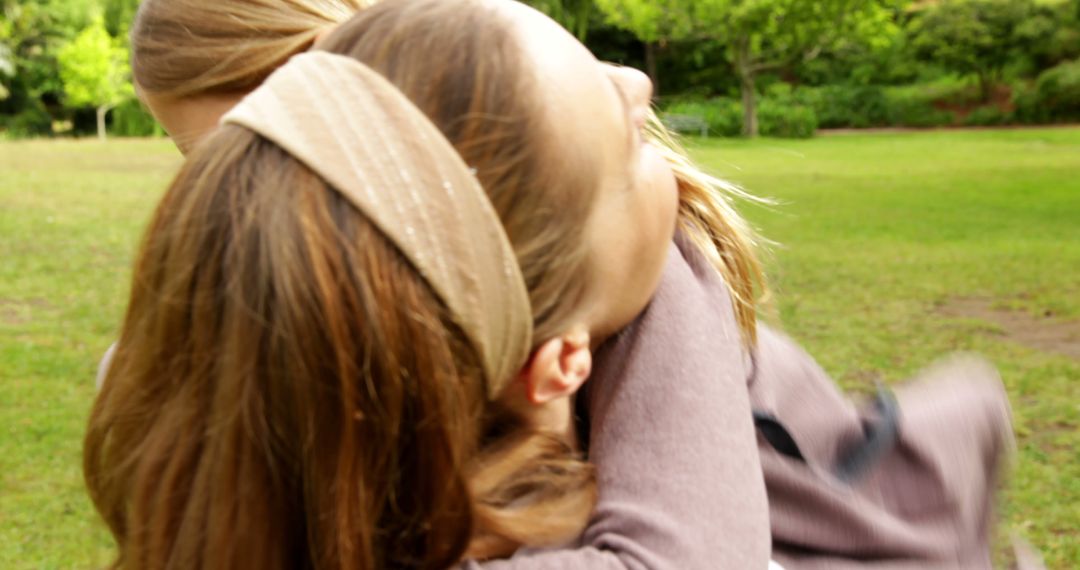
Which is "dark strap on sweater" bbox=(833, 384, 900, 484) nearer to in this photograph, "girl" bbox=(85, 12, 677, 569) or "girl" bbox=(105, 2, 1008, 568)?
"girl" bbox=(105, 2, 1008, 568)

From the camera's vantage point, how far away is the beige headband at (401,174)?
83 cm

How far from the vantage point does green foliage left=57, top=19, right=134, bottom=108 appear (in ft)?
126

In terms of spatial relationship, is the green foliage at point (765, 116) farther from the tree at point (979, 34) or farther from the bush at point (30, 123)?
the bush at point (30, 123)

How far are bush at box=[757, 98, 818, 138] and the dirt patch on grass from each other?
2600 cm

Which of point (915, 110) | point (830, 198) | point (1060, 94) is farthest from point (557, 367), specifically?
point (915, 110)

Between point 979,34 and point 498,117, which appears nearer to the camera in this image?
point 498,117

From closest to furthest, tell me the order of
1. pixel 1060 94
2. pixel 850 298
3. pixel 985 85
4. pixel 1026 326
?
pixel 1026 326 < pixel 850 298 < pixel 1060 94 < pixel 985 85

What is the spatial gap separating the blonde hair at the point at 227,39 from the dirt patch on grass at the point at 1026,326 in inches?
220

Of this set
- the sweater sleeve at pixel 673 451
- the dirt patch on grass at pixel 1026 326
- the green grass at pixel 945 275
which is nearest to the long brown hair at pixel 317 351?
the sweater sleeve at pixel 673 451

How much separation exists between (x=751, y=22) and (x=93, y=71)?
21.4 metres

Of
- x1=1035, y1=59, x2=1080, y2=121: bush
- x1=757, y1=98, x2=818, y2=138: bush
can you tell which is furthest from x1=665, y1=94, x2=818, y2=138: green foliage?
x1=1035, y1=59, x2=1080, y2=121: bush

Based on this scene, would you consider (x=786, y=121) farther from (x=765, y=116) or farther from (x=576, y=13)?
(x=576, y=13)

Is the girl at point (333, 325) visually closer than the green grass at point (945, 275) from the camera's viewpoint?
Yes

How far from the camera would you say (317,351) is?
2.74 ft
